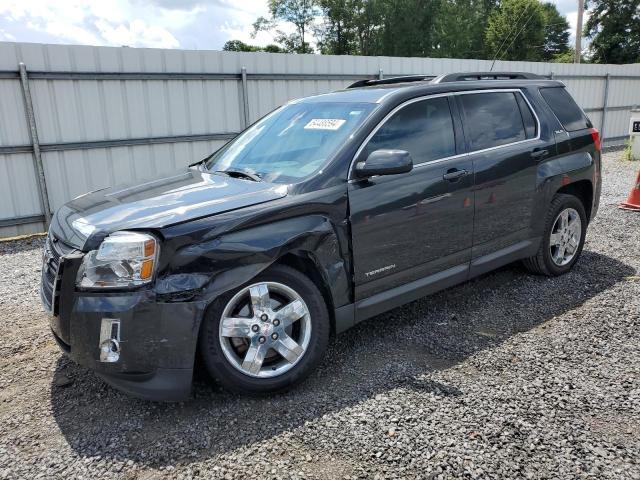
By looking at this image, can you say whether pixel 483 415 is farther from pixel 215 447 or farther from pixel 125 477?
pixel 125 477

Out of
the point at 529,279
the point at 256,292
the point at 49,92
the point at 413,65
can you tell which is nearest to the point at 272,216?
the point at 256,292

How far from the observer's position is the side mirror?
3414 millimetres

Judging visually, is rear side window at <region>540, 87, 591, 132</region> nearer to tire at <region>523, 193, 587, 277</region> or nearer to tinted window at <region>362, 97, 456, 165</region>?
tire at <region>523, 193, 587, 277</region>

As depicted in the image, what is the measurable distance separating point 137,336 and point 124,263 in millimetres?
393

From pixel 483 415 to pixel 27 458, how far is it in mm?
2429

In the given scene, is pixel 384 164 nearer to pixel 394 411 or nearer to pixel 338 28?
pixel 394 411

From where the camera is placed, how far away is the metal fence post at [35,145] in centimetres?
760

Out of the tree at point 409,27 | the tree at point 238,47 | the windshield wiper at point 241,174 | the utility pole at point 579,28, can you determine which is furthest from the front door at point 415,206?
the tree at point 238,47

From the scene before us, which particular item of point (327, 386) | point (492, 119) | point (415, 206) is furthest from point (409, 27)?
point (327, 386)

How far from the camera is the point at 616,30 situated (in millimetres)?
43781

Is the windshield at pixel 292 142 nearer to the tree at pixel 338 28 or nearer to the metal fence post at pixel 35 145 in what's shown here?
the metal fence post at pixel 35 145

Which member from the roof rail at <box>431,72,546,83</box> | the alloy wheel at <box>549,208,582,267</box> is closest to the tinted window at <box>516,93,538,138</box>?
the roof rail at <box>431,72,546,83</box>

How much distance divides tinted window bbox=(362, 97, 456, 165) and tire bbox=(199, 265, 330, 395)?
1126mm

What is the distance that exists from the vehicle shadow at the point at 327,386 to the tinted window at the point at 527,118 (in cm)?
140
